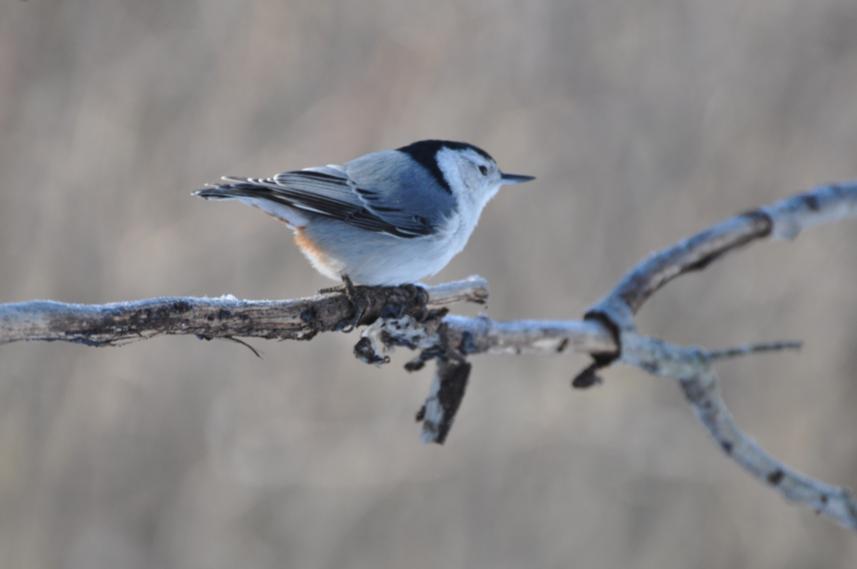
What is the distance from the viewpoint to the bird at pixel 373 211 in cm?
219

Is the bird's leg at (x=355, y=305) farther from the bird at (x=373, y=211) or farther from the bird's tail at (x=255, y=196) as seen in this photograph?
the bird's tail at (x=255, y=196)

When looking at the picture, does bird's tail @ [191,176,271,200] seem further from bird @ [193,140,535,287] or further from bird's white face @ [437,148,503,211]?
bird's white face @ [437,148,503,211]

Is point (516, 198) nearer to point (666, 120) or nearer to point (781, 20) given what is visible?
point (666, 120)

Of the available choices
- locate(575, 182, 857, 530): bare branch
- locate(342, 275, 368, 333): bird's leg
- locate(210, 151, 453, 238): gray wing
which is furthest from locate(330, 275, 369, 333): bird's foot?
locate(575, 182, 857, 530): bare branch

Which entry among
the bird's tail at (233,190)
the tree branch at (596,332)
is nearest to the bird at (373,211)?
the bird's tail at (233,190)

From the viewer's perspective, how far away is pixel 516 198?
4.79 m

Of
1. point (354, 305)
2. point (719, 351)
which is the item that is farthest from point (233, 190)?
point (719, 351)

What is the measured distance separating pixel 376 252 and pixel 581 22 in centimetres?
331

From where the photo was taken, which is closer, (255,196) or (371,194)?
(255,196)

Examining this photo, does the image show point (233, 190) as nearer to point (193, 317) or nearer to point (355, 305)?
point (355, 305)

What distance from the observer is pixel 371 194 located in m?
2.36

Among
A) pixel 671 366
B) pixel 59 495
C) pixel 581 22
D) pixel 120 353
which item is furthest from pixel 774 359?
pixel 59 495

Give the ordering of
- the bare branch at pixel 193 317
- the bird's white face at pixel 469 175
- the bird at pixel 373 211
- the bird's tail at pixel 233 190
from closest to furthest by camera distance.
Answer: the bare branch at pixel 193 317 < the bird's tail at pixel 233 190 < the bird at pixel 373 211 < the bird's white face at pixel 469 175

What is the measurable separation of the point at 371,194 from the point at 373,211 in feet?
0.21
